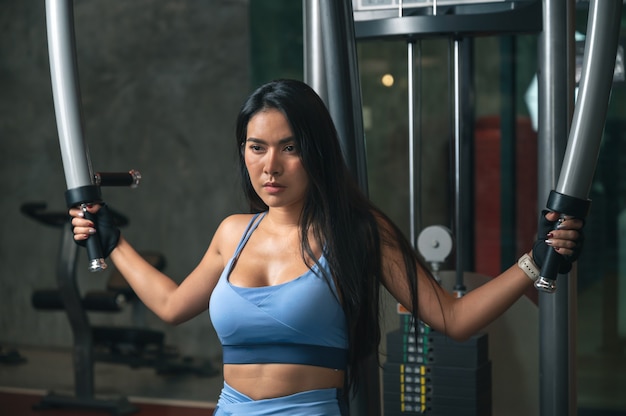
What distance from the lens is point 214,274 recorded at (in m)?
1.87

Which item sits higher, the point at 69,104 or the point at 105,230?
the point at 69,104

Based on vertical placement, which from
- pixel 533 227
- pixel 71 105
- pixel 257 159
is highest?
pixel 71 105

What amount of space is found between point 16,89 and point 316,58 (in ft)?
13.8

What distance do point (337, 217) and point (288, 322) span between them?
0.73 ft

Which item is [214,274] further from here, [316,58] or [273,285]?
[316,58]

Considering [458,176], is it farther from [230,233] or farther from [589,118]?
[589,118]

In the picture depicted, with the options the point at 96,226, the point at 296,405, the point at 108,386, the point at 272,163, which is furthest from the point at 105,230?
the point at 108,386

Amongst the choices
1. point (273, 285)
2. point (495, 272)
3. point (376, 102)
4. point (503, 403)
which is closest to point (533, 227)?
point (495, 272)

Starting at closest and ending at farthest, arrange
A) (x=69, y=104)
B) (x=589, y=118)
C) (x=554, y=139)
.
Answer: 1. (x=589, y=118)
2. (x=69, y=104)
3. (x=554, y=139)

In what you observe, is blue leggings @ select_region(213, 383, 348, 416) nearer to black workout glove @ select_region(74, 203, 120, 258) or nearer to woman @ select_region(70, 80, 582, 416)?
woman @ select_region(70, 80, 582, 416)

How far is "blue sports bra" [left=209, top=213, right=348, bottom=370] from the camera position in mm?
Answer: 1616

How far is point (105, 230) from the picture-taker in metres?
1.83

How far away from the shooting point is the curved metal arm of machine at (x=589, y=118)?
1.50 meters

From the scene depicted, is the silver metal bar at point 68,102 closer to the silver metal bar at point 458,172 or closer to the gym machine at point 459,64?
the gym machine at point 459,64
